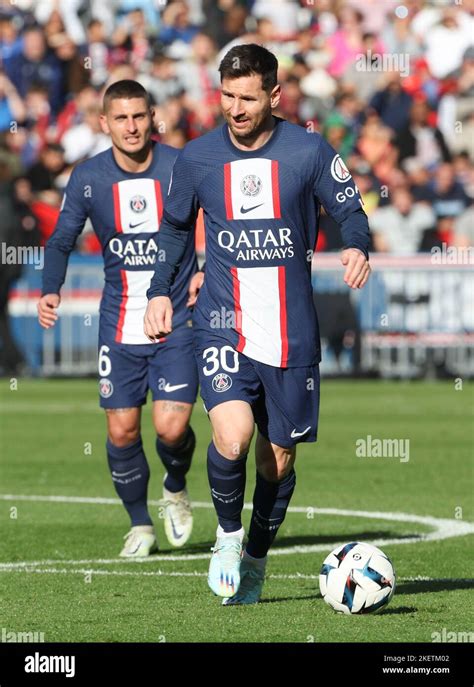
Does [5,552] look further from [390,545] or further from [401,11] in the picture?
[401,11]

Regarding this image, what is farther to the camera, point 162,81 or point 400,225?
point 162,81

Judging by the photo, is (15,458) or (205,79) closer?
(15,458)

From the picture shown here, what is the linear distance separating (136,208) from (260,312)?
2.18 meters

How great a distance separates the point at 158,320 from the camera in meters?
6.91

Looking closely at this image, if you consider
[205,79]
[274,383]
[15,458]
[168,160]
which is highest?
[205,79]

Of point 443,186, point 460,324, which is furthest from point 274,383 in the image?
point 443,186

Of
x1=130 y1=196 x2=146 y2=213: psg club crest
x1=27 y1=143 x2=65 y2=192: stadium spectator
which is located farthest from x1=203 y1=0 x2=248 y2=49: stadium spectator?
x1=130 y1=196 x2=146 y2=213: psg club crest

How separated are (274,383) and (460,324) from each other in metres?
14.7

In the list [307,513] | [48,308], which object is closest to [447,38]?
[307,513]

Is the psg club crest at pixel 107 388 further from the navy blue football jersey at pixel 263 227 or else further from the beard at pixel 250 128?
the beard at pixel 250 128

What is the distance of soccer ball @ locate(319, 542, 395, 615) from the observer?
6715mm

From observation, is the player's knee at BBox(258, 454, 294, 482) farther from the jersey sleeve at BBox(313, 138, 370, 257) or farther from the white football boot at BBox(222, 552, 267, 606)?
the jersey sleeve at BBox(313, 138, 370, 257)

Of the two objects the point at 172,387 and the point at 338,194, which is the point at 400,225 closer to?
the point at 172,387

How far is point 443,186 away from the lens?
2328 centimetres
